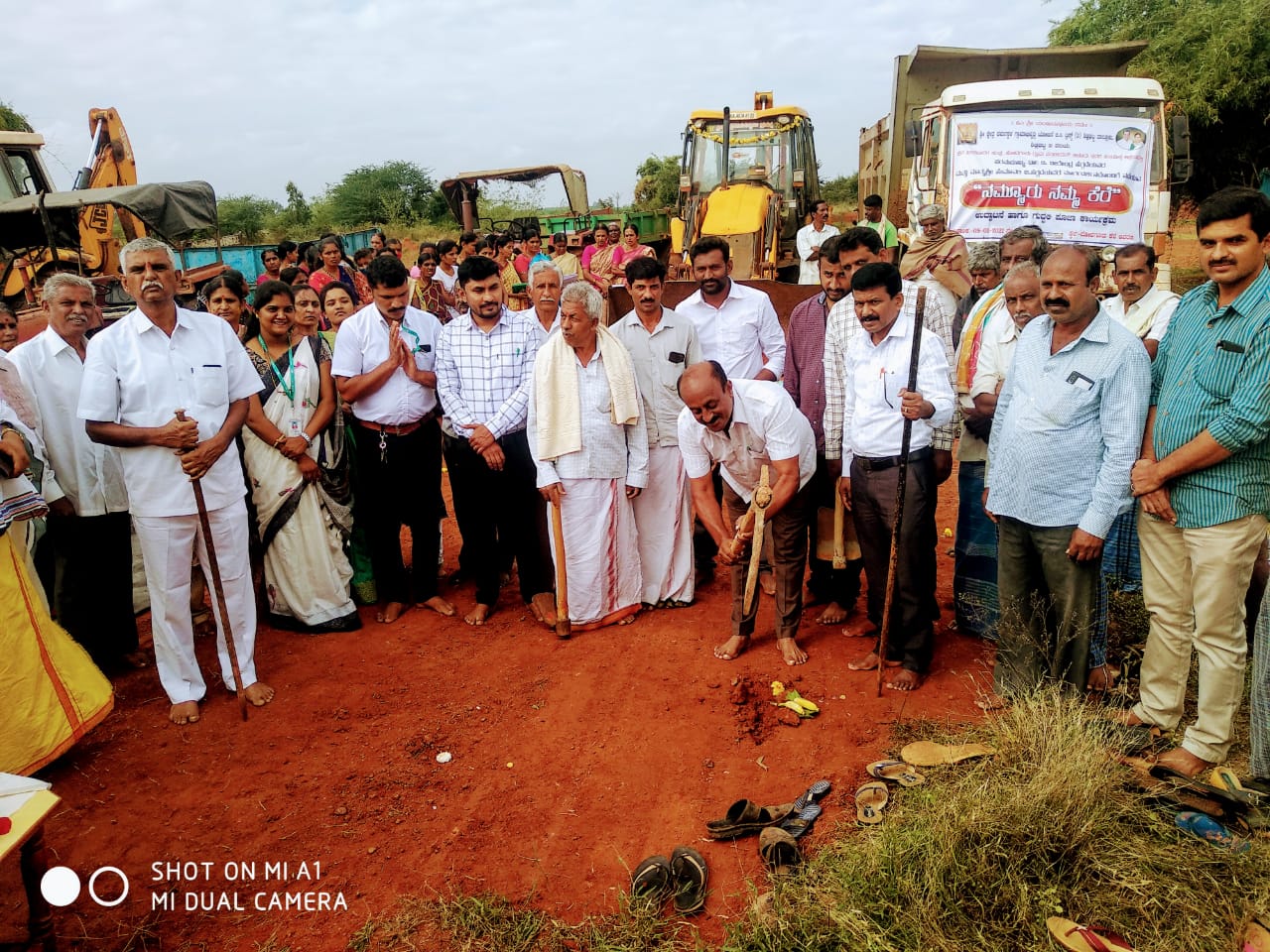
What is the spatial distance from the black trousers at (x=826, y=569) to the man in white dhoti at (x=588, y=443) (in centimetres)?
102

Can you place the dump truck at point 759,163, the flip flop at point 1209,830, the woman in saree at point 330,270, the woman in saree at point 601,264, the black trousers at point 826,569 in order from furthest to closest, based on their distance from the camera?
1. the dump truck at point 759,163
2. the woman in saree at point 601,264
3. the woman in saree at point 330,270
4. the black trousers at point 826,569
5. the flip flop at point 1209,830

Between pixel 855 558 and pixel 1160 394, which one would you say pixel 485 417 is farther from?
pixel 1160 394

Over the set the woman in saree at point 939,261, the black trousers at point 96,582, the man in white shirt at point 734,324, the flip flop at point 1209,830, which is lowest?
the flip flop at point 1209,830

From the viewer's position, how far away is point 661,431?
4.99 metres

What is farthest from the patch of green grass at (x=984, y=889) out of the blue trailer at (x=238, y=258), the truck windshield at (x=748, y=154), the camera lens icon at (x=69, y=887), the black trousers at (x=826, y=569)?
the blue trailer at (x=238, y=258)

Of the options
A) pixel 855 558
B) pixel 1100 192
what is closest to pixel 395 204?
pixel 1100 192

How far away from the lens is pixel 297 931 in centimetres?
276

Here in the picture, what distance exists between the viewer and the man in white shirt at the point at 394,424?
187 inches

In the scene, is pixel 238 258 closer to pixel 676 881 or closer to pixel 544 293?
pixel 544 293

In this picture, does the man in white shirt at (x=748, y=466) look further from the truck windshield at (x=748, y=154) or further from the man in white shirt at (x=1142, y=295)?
the truck windshield at (x=748, y=154)

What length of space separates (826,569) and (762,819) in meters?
2.09

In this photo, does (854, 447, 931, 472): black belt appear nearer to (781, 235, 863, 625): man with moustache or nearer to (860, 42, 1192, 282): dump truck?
(781, 235, 863, 625): man with moustache

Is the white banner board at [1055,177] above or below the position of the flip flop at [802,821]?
above

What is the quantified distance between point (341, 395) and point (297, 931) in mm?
2972
